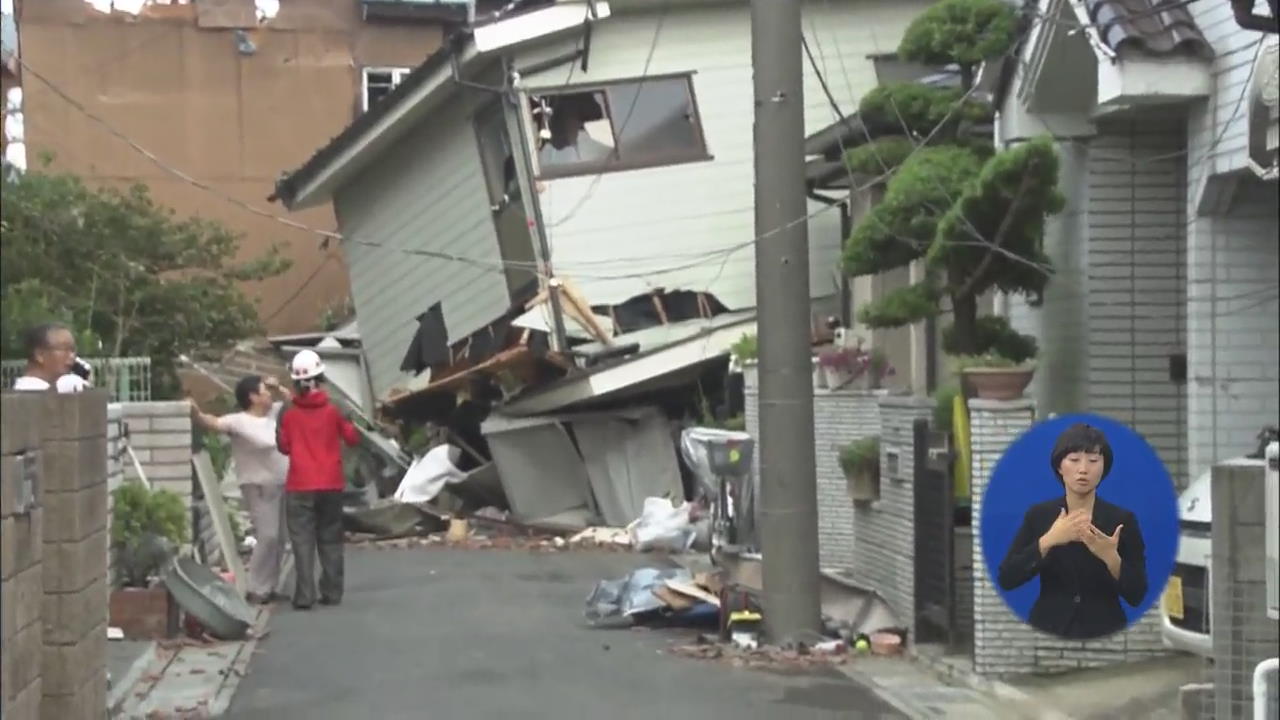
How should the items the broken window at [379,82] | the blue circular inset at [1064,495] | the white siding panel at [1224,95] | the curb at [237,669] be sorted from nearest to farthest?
the blue circular inset at [1064,495], the curb at [237,669], the white siding panel at [1224,95], the broken window at [379,82]

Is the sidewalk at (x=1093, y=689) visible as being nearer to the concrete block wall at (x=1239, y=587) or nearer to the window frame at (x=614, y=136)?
the concrete block wall at (x=1239, y=587)

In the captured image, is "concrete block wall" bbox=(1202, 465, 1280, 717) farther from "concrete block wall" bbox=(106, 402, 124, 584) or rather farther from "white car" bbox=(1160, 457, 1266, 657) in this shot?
"concrete block wall" bbox=(106, 402, 124, 584)

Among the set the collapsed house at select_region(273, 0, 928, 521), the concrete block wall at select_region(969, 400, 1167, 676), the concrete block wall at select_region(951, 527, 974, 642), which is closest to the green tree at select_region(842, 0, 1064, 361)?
the concrete block wall at select_region(969, 400, 1167, 676)

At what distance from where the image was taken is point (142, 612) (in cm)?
1112

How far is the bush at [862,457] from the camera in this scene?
40.7 ft

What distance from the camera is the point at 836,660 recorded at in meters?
10.7

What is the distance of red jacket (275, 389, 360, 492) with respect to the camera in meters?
13.0

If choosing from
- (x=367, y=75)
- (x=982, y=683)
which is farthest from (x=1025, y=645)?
(x=367, y=75)

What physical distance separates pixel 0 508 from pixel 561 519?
15409 millimetres

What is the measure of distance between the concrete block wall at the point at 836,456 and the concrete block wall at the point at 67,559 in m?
7.68

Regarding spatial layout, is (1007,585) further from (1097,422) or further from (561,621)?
(561,621)

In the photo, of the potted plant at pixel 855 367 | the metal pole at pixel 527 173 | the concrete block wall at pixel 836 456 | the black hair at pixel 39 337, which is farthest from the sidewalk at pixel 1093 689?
the metal pole at pixel 527 173

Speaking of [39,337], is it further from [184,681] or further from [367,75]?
[367,75]

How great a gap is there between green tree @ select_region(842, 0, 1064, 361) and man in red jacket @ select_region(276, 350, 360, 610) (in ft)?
13.4
